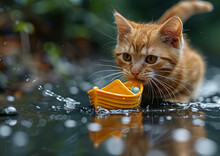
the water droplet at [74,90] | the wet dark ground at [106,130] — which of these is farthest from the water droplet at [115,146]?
the water droplet at [74,90]

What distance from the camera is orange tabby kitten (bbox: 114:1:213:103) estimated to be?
2.23 m

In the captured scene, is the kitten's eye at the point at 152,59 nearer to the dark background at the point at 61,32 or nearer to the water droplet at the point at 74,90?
the dark background at the point at 61,32

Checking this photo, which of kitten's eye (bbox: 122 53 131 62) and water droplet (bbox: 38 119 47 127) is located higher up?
kitten's eye (bbox: 122 53 131 62)

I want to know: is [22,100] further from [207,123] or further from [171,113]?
[207,123]

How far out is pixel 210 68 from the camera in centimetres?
550

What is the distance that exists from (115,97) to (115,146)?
2.04ft

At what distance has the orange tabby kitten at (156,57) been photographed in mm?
2229

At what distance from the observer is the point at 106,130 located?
1663 millimetres

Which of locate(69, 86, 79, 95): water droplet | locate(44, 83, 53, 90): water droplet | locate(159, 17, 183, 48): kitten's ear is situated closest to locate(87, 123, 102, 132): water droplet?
locate(159, 17, 183, 48): kitten's ear

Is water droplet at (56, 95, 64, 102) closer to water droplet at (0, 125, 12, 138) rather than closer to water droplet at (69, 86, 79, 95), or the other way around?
water droplet at (69, 86, 79, 95)

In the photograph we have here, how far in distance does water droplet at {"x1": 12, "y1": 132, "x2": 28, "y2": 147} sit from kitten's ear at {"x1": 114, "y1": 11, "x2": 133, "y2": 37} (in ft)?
4.01

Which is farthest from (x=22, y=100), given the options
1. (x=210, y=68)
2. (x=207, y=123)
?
(x=210, y=68)

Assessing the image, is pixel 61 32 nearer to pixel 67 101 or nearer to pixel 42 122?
pixel 67 101

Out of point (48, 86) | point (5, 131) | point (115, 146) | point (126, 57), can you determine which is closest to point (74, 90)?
point (48, 86)
